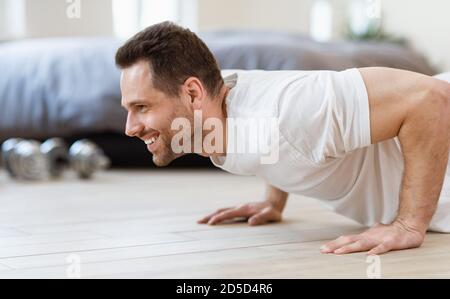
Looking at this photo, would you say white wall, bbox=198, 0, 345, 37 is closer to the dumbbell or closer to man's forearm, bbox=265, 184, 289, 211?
the dumbbell

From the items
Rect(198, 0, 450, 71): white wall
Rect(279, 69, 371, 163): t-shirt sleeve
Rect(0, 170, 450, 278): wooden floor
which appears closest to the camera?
Rect(0, 170, 450, 278): wooden floor

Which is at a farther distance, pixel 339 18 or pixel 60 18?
pixel 339 18

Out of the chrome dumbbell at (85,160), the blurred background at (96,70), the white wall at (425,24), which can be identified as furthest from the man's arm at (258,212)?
the white wall at (425,24)

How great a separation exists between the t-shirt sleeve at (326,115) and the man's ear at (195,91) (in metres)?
0.18

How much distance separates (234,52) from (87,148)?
0.76 meters

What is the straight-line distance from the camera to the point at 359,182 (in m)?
1.80

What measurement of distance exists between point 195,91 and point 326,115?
0.91 ft

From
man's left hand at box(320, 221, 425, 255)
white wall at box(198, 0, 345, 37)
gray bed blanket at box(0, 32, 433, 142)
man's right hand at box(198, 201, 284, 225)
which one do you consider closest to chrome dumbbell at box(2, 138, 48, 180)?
gray bed blanket at box(0, 32, 433, 142)

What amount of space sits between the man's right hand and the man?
311mm

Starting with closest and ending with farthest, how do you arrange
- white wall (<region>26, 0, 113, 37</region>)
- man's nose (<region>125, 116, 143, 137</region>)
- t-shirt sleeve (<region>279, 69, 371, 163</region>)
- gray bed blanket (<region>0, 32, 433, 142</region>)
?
1. t-shirt sleeve (<region>279, 69, 371, 163</region>)
2. man's nose (<region>125, 116, 143, 137</region>)
3. gray bed blanket (<region>0, 32, 433, 142</region>)
4. white wall (<region>26, 0, 113, 37</region>)

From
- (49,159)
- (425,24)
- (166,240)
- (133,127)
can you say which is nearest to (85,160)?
(49,159)

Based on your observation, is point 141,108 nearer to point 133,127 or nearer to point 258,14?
point 133,127

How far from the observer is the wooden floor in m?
1.42

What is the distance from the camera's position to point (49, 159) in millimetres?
3203
